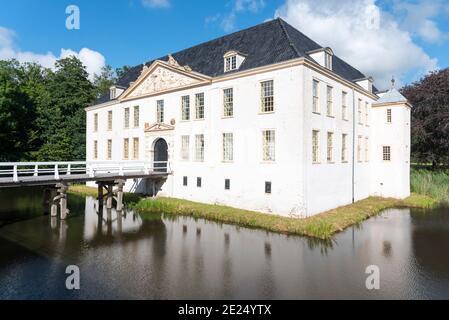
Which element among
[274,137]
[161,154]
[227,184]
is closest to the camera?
[274,137]

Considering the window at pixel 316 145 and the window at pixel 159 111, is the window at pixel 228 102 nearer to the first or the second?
the window at pixel 316 145

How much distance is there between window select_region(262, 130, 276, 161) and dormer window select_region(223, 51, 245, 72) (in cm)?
496

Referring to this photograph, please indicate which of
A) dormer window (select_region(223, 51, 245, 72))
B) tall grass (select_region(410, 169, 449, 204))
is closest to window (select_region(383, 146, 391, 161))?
tall grass (select_region(410, 169, 449, 204))

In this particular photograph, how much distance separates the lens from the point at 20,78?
4278cm

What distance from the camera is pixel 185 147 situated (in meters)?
22.2

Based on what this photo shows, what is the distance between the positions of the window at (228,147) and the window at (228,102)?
4.46 ft

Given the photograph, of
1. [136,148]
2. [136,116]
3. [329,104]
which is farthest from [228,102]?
[136,148]

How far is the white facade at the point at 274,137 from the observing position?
16.8 metres

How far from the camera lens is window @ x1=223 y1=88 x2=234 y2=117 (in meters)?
19.5

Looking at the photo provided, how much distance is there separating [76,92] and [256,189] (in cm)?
3073

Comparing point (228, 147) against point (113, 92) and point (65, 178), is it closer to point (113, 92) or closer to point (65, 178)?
point (65, 178)

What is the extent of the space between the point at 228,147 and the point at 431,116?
23.9 metres
